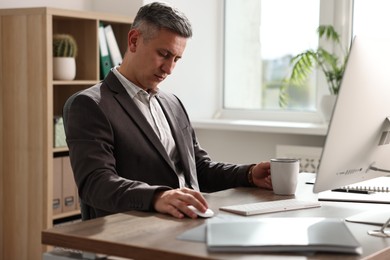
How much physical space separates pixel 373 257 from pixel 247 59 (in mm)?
3030

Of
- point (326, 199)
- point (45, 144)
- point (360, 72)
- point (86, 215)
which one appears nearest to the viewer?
point (360, 72)

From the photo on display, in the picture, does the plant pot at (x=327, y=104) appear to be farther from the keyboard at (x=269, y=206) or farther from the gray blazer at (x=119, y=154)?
the keyboard at (x=269, y=206)

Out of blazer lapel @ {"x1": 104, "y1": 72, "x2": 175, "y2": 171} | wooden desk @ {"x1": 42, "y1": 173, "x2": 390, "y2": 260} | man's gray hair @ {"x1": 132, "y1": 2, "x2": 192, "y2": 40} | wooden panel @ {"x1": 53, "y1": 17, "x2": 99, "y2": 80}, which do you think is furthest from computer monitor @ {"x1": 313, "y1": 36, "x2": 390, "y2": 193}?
wooden panel @ {"x1": 53, "y1": 17, "x2": 99, "y2": 80}

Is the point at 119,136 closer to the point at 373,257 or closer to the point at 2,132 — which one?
the point at 373,257

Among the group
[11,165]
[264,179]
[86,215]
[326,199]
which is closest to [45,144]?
[11,165]

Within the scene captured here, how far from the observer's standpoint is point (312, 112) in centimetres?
408

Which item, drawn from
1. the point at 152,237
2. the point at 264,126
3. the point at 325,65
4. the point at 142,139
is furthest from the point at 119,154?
the point at 325,65

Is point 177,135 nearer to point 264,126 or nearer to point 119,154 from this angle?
point 119,154

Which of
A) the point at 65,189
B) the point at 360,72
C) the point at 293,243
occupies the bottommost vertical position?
the point at 65,189

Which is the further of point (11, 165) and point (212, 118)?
point (212, 118)

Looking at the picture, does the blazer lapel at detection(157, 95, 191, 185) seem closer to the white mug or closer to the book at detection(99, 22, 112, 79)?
the white mug

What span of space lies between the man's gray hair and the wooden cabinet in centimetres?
119

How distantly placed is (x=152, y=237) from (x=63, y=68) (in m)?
2.15

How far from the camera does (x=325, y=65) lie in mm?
3961
